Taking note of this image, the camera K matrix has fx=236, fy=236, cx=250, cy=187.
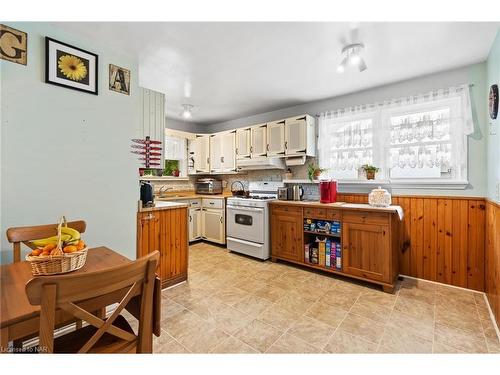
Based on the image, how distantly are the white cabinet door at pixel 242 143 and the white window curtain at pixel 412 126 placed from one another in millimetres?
1397

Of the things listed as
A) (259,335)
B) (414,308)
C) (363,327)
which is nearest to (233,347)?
(259,335)

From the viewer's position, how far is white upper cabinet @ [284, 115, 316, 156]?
351 cm

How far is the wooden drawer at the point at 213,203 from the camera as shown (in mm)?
4258

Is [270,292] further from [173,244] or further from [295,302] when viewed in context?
[173,244]

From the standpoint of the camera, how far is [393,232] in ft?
8.48

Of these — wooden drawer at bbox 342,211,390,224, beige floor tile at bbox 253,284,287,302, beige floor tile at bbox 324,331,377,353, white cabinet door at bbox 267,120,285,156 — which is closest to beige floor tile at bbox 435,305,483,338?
beige floor tile at bbox 324,331,377,353

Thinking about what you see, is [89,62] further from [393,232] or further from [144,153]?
[393,232]

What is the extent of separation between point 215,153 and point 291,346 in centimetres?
374

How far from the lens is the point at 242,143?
4.32m

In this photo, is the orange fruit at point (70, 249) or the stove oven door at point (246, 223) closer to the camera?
the orange fruit at point (70, 249)

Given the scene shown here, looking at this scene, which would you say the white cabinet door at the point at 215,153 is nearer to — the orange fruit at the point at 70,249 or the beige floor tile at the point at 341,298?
the beige floor tile at the point at 341,298

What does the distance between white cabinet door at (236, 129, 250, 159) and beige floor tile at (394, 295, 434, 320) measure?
2.97m

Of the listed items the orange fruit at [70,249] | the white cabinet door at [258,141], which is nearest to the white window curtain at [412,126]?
the white cabinet door at [258,141]
